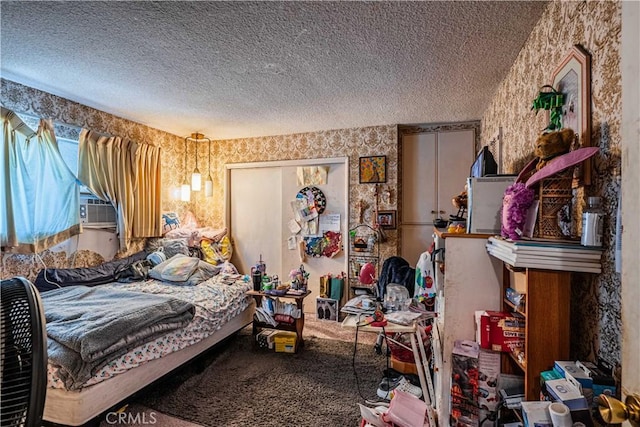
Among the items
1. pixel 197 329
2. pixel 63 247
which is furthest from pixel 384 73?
pixel 63 247

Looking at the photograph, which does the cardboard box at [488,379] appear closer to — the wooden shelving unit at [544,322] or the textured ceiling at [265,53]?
the wooden shelving unit at [544,322]

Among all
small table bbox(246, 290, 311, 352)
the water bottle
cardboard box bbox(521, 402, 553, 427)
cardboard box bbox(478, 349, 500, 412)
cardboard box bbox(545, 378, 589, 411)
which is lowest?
small table bbox(246, 290, 311, 352)

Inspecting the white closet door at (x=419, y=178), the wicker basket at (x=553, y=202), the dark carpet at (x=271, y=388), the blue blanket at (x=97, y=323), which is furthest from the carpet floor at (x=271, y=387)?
the white closet door at (x=419, y=178)

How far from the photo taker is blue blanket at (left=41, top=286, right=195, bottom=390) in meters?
1.60

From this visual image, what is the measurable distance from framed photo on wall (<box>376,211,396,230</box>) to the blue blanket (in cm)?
232

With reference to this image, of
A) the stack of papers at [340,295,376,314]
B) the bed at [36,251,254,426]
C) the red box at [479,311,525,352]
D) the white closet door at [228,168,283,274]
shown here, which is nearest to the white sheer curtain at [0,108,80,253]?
the bed at [36,251,254,426]

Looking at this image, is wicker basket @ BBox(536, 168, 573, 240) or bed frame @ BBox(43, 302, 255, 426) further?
bed frame @ BBox(43, 302, 255, 426)

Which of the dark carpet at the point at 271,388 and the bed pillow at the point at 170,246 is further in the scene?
the bed pillow at the point at 170,246

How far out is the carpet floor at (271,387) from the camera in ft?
6.35

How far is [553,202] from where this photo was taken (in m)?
1.08

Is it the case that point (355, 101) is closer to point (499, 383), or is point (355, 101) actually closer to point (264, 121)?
point (264, 121)

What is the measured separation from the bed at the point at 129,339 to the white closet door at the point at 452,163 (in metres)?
2.54

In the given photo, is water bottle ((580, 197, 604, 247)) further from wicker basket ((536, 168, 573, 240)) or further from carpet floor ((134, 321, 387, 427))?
carpet floor ((134, 321, 387, 427))

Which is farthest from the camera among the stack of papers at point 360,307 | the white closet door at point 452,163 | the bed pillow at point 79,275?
the white closet door at point 452,163
